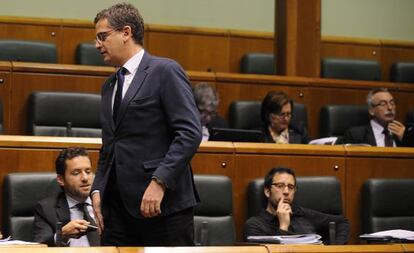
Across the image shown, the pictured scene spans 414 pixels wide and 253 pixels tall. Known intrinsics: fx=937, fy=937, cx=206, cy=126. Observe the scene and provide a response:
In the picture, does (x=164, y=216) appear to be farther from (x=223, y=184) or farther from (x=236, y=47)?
(x=236, y=47)

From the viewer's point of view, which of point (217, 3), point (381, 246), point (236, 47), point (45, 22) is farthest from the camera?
point (217, 3)

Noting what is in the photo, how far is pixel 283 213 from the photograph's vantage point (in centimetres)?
298

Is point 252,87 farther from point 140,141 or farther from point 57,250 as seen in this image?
point 57,250

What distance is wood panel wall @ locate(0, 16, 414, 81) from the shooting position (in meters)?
4.99

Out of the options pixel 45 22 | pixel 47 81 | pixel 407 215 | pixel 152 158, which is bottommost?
pixel 407 215

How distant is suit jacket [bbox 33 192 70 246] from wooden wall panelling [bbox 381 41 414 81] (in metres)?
3.26

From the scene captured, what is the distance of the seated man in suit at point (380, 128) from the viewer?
3.94 m

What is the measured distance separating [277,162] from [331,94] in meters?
1.17

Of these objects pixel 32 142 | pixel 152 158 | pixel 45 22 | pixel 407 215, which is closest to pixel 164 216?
pixel 152 158

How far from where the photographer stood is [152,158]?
2016 mm

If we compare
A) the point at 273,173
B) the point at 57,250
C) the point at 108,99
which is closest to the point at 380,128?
the point at 273,173

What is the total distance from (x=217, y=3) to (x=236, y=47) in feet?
2.16

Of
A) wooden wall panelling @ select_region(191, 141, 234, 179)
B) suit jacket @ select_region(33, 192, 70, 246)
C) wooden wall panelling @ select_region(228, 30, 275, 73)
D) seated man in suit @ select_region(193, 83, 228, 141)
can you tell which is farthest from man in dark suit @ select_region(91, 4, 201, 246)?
wooden wall panelling @ select_region(228, 30, 275, 73)

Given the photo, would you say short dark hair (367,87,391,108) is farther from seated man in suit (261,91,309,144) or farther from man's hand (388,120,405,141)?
seated man in suit (261,91,309,144)
